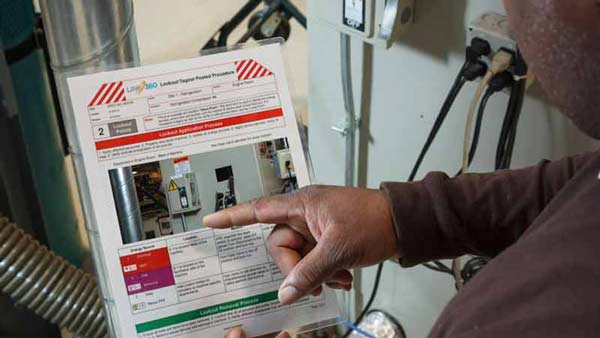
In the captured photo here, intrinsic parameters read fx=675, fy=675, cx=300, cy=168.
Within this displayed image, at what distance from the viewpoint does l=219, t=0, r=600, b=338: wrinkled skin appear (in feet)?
1.94

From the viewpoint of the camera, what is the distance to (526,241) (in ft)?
2.00

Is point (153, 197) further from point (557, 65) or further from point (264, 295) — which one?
point (557, 65)

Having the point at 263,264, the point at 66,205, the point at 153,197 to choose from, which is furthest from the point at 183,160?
the point at 66,205

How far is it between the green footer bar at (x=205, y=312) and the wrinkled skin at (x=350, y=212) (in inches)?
1.2

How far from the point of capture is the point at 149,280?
0.78 meters

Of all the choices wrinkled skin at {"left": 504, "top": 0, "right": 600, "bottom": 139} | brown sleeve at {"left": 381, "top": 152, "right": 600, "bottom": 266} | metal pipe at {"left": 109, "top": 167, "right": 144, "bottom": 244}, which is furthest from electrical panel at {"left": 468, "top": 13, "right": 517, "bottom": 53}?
metal pipe at {"left": 109, "top": 167, "right": 144, "bottom": 244}

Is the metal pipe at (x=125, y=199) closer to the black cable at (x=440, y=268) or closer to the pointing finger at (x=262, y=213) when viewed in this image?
the pointing finger at (x=262, y=213)

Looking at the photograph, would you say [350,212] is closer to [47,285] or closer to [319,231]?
[319,231]

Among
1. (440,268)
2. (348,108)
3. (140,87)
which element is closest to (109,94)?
(140,87)

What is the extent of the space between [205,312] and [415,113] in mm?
523

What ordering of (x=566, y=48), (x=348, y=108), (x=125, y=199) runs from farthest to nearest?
(x=348, y=108) → (x=125, y=199) → (x=566, y=48)

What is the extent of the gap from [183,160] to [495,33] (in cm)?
47

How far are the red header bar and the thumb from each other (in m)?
0.17

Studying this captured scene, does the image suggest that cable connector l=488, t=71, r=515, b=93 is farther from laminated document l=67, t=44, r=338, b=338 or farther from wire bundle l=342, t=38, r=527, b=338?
laminated document l=67, t=44, r=338, b=338
